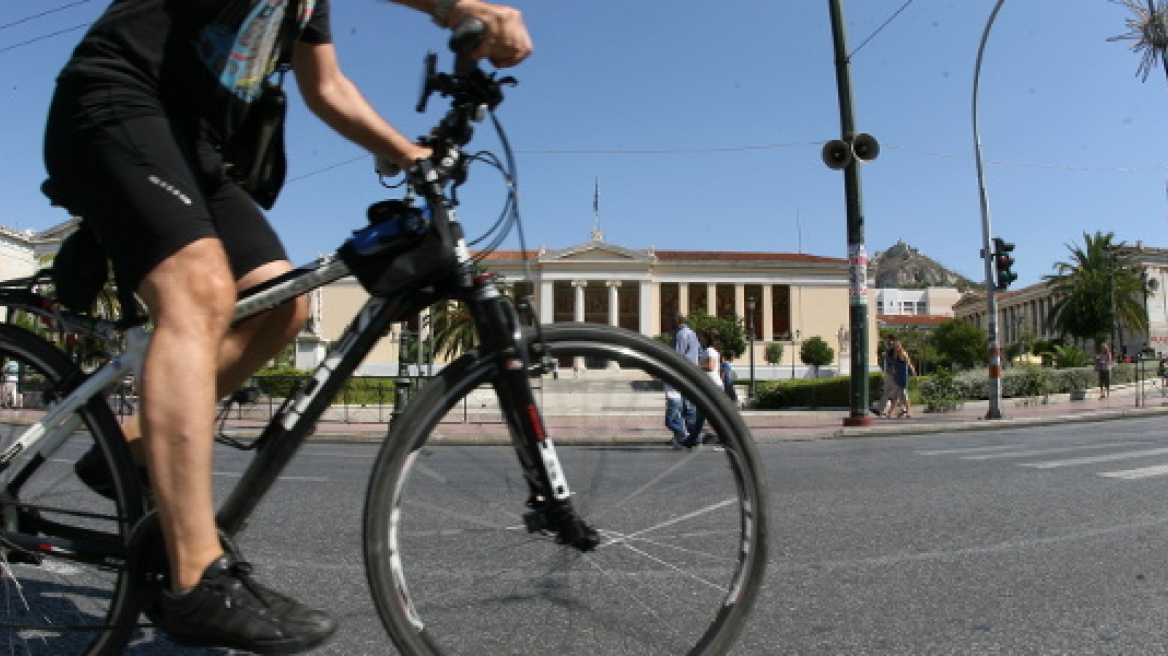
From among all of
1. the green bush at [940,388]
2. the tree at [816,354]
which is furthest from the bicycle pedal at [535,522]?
the tree at [816,354]

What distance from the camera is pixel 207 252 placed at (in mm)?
1545

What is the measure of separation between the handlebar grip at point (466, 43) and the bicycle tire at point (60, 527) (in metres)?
1.00

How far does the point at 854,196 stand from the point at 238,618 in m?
14.6

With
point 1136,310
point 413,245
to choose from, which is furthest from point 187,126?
point 1136,310

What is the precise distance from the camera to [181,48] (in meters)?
1.61

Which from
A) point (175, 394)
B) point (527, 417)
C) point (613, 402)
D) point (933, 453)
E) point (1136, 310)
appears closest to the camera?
point (175, 394)

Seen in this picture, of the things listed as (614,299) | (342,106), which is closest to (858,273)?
(342,106)

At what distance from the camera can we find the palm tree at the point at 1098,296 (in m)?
63.2

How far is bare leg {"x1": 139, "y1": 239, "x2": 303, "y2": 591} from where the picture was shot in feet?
4.85

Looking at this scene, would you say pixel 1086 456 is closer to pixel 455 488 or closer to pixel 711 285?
pixel 455 488

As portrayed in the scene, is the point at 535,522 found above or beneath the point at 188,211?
beneath

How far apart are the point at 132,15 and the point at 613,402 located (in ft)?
4.13

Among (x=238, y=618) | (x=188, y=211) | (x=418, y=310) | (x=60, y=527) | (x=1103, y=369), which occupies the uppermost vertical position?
(x=1103, y=369)

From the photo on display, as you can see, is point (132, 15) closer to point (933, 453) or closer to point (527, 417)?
point (527, 417)
